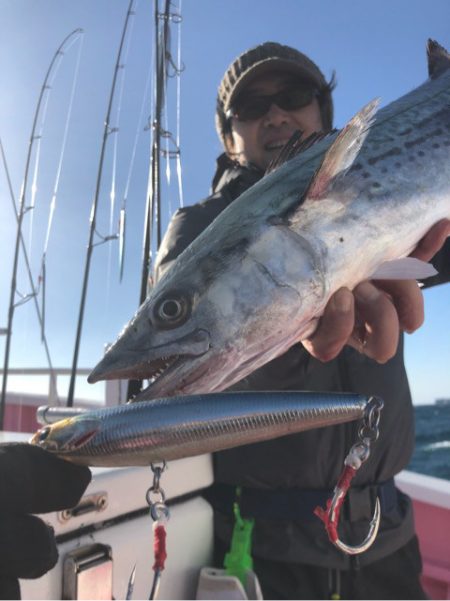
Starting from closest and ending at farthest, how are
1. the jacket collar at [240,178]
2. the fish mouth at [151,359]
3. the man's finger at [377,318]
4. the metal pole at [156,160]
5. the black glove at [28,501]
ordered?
1. the black glove at [28,501]
2. the fish mouth at [151,359]
3. the man's finger at [377,318]
4. the jacket collar at [240,178]
5. the metal pole at [156,160]

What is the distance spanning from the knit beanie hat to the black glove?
2.70 metres

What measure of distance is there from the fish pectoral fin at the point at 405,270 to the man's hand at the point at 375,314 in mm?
84

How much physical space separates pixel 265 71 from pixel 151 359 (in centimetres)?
232

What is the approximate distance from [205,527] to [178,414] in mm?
1829

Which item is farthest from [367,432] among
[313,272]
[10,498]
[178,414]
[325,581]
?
[325,581]

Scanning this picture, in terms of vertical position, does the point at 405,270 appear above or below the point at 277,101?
below

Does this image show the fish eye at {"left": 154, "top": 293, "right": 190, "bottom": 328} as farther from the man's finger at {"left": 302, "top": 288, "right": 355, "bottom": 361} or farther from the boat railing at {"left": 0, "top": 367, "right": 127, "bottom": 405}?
the boat railing at {"left": 0, "top": 367, "right": 127, "bottom": 405}

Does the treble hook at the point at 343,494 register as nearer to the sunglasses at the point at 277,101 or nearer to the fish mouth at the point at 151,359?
the fish mouth at the point at 151,359

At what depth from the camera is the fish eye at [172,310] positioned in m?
1.60

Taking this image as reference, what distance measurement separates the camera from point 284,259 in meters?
1.66

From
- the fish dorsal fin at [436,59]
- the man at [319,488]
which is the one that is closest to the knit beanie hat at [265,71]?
the fish dorsal fin at [436,59]

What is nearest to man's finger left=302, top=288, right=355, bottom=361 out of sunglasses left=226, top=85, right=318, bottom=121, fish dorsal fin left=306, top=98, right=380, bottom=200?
fish dorsal fin left=306, top=98, right=380, bottom=200

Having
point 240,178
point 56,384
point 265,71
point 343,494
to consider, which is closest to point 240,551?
point 343,494

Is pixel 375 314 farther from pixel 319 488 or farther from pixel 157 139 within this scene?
pixel 157 139
